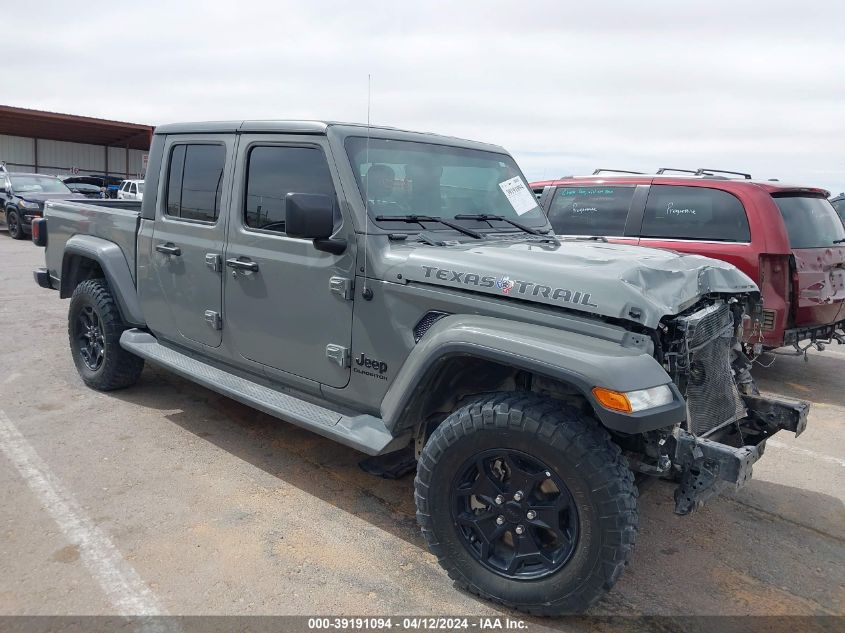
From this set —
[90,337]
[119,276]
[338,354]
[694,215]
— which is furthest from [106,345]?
[694,215]

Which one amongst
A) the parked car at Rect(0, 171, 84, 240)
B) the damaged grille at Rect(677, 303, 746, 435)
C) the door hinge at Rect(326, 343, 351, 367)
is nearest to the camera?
the damaged grille at Rect(677, 303, 746, 435)

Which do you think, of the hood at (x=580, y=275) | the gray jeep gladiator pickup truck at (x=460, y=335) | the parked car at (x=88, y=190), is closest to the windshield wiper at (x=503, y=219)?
the gray jeep gladiator pickup truck at (x=460, y=335)

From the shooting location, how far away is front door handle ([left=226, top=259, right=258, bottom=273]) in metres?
3.74

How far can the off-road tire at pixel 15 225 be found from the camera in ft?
52.7

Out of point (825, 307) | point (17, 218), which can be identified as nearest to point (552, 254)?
point (825, 307)

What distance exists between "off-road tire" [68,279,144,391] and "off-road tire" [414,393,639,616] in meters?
3.04

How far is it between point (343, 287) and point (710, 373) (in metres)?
1.77

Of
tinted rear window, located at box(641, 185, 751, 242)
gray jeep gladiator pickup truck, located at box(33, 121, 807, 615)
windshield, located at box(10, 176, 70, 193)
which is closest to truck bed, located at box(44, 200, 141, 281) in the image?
gray jeep gladiator pickup truck, located at box(33, 121, 807, 615)

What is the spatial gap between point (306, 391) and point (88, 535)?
123 centimetres

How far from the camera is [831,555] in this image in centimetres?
338

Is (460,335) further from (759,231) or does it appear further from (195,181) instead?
(759,231)

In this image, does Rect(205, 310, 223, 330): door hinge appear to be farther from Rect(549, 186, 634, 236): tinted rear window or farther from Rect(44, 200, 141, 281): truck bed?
Rect(549, 186, 634, 236): tinted rear window

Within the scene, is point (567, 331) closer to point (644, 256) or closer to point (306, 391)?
point (644, 256)

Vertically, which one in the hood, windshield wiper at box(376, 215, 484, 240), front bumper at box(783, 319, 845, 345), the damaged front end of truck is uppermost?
windshield wiper at box(376, 215, 484, 240)
